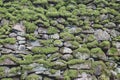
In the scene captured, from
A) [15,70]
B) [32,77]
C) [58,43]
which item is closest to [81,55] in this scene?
[58,43]

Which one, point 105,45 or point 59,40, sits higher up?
point 59,40

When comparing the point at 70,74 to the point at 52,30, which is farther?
the point at 52,30

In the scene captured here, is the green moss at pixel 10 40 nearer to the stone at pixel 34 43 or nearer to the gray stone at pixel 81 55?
the stone at pixel 34 43

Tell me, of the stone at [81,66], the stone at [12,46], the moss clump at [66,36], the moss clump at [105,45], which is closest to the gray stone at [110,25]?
the moss clump at [105,45]

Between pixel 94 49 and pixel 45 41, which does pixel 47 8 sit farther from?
pixel 94 49

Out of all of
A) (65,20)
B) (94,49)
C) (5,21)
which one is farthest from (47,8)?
(94,49)

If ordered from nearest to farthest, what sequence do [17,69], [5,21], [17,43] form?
[17,69], [17,43], [5,21]

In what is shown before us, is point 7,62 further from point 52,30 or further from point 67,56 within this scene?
point 52,30

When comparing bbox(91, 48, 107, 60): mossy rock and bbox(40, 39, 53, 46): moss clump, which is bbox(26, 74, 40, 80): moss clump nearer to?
bbox(40, 39, 53, 46): moss clump
